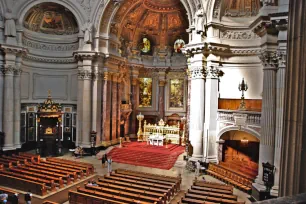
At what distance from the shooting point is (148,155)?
874 inches

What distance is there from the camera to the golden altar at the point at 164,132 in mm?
27188

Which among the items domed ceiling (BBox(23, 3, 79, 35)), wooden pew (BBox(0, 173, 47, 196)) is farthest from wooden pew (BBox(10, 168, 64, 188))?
domed ceiling (BBox(23, 3, 79, 35))

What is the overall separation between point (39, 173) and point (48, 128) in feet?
23.4

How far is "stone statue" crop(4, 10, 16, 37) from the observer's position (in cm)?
2117

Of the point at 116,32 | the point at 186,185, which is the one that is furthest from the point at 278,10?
the point at 116,32

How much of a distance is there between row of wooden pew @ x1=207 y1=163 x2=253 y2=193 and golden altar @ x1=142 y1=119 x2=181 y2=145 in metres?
9.01

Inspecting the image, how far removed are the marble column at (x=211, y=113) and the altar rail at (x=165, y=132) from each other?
8.46 m

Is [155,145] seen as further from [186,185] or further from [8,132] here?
[8,132]

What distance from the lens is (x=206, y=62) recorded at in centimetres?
1878

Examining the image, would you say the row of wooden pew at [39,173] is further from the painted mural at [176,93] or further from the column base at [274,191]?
the painted mural at [176,93]

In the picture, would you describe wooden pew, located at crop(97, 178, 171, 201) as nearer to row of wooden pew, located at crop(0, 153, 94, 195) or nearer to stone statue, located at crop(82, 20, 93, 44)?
row of wooden pew, located at crop(0, 153, 94, 195)

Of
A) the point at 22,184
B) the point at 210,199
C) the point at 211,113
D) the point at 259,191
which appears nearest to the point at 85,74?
the point at 22,184

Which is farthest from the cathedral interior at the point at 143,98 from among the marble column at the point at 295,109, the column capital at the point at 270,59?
the marble column at the point at 295,109

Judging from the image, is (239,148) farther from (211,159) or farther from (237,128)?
(237,128)
